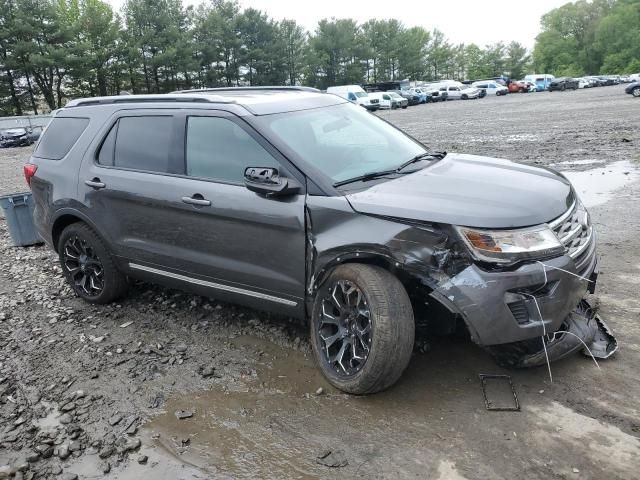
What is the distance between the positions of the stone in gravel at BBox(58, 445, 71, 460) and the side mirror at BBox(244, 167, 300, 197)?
1925 mm

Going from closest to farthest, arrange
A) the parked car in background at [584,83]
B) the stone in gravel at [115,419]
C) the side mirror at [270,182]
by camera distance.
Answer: the stone in gravel at [115,419] → the side mirror at [270,182] → the parked car in background at [584,83]

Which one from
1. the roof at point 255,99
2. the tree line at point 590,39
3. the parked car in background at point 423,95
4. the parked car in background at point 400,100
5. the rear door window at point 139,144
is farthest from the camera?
the tree line at point 590,39

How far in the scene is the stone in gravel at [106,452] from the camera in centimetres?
315

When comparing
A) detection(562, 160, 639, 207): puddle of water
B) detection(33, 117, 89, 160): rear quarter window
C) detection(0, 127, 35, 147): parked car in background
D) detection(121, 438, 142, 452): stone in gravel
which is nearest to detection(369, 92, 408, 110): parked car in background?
detection(0, 127, 35, 147): parked car in background

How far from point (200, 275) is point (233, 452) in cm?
154

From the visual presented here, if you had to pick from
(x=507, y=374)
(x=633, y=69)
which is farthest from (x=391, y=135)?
(x=633, y=69)

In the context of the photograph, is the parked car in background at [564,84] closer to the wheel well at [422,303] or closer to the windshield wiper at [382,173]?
the windshield wiper at [382,173]

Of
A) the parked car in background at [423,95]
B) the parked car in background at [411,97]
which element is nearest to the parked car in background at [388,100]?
the parked car in background at [411,97]

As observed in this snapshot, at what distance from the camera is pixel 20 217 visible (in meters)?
7.50

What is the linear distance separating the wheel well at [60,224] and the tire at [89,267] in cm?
7

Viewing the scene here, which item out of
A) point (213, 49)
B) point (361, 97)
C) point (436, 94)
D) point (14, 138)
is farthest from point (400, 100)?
point (14, 138)

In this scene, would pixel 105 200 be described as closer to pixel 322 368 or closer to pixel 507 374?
pixel 322 368

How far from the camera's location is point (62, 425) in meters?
3.47

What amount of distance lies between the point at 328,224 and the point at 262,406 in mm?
1223
